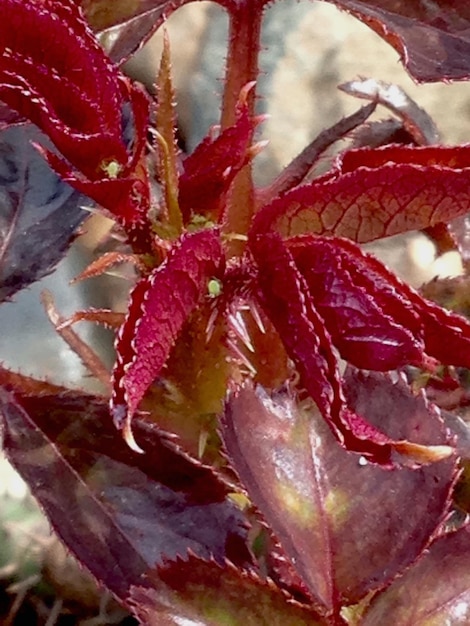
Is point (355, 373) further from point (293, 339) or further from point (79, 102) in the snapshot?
point (79, 102)

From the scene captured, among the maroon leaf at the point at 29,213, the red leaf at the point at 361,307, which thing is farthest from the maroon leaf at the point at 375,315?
the maroon leaf at the point at 29,213

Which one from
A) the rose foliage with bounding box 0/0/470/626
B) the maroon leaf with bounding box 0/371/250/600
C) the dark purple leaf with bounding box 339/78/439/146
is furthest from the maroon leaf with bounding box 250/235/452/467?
the dark purple leaf with bounding box 339/78/439/146

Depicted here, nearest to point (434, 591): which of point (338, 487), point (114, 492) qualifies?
point (338, 487)

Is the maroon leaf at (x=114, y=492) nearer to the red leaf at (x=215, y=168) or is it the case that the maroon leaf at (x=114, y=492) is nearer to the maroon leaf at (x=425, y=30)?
the red leaf at (x=215, y=168)

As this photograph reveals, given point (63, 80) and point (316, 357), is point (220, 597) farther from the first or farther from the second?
point (63, 80)

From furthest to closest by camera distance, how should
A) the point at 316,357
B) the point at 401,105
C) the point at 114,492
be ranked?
the point at 401,105
the point at 114,492
the point at 316,357

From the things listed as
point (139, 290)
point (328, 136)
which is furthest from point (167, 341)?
point (328, 136)

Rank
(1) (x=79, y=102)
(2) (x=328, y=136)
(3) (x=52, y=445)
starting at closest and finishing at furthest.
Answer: (1) (x=79, y=102), (3) (x=52, y=445), (2) (x=328, y=136)
